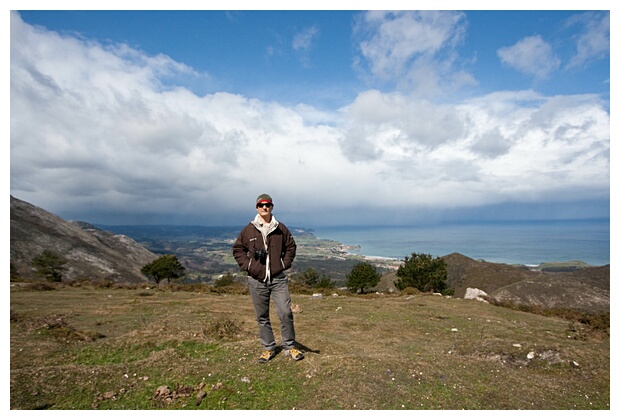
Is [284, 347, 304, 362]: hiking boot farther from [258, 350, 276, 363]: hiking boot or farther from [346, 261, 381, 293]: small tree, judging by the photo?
[346, 261, 381, 293]: small tree

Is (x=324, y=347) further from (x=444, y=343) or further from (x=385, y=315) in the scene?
(x=385, y=315)

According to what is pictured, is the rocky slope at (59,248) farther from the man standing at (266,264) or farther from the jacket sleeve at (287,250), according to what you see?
the jacket sleeve at (287,250)

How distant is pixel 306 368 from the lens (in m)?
7.00

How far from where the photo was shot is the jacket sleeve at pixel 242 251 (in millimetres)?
7234

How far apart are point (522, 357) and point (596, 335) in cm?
786

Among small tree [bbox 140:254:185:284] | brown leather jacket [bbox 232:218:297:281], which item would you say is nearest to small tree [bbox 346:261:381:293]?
small tree [bbox 140:254:185:284]

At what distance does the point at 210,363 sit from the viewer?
7.61 metres

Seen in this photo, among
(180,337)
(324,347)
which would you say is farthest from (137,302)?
(324,347)

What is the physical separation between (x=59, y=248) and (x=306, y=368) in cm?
9843

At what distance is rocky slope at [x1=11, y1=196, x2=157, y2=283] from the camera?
7088 centimetres

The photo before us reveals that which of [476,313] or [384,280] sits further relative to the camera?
[384,280]

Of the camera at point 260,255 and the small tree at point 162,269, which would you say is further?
the small tree at point 162,269

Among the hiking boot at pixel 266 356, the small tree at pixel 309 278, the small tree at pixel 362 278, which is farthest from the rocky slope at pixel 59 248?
the hiking boot at pixel 266 356

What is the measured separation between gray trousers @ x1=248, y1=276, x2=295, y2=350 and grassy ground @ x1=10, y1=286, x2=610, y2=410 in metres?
0.52
